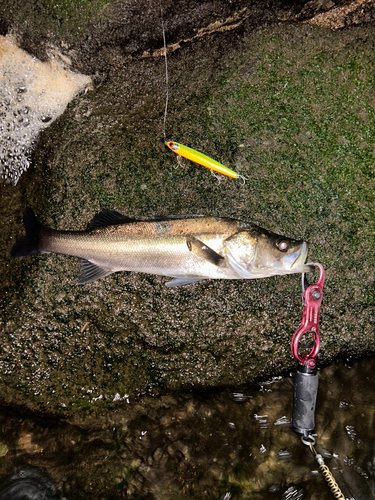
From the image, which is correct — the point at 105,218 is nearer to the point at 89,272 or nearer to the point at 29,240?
the point at 89,272

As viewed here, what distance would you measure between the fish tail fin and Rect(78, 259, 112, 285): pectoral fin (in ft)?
1.47

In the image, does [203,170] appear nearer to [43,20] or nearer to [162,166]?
[162,166]

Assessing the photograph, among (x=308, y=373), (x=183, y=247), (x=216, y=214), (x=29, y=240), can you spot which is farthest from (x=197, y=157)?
(x=308, y=373)

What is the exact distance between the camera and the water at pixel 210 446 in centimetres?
335

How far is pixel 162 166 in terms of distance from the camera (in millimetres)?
3744

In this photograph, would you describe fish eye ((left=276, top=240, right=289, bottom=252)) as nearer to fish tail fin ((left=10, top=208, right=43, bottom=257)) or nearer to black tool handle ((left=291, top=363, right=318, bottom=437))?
black tool handle ((left=291, top=363, right=318, bottom=437))

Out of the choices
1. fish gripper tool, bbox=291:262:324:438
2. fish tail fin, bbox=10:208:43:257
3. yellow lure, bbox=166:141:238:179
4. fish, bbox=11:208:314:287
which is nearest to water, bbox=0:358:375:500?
fish gripper tool, bbox=291:262:324:438

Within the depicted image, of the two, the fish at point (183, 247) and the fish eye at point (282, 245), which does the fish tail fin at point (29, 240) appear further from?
the fish eye at point (282, 245)

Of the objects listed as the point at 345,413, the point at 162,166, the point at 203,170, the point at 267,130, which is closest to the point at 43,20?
the point at 162,166

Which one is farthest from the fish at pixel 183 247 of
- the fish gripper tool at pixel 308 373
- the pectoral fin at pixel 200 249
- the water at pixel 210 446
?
the water at pixel 210 446

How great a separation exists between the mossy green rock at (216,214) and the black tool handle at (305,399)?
0.52m

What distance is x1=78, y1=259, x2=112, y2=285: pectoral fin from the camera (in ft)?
11.4

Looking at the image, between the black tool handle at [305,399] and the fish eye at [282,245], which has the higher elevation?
the fish eye at [282,245]

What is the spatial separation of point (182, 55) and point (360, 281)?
123 inches
